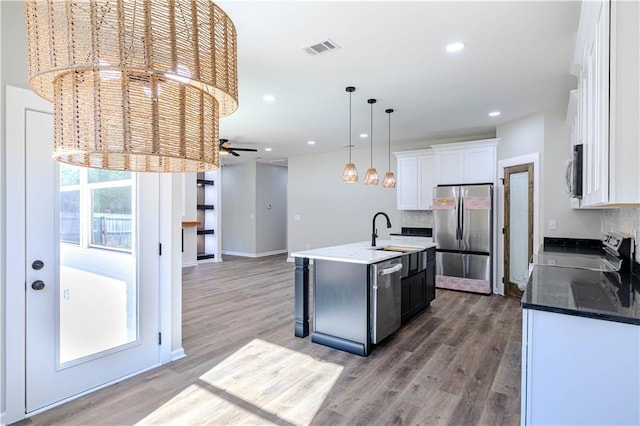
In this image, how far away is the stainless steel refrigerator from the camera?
208 inches

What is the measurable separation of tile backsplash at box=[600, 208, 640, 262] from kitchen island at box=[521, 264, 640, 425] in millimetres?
1084

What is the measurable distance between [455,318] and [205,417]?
314 cm

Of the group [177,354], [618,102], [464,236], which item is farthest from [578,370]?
[464,236]

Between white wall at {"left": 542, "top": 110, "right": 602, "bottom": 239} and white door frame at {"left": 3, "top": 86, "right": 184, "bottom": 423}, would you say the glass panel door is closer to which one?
white door frame at {"left": 3, "top": 86, "right": 184, "bottom": 423}

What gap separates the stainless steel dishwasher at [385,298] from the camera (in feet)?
10.1

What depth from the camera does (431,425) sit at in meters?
2.12

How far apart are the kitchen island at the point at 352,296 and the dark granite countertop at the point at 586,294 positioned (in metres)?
1.27

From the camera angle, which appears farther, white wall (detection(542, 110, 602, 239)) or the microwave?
white wall (detection(542, 110, 602, 239))

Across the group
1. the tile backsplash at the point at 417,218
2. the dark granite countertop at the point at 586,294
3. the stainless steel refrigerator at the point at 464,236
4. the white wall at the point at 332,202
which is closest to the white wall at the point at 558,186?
the stainless steel refrigerator at the point at 464,236

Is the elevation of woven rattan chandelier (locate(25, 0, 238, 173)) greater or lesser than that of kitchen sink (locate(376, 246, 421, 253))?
greater

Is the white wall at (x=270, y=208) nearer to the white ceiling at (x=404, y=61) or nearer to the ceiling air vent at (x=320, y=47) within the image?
the white ceiling at (x=404, y=61)

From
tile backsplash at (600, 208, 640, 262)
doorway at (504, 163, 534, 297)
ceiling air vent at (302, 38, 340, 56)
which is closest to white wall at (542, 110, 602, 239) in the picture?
doorway at (504, 163, 534, 297)

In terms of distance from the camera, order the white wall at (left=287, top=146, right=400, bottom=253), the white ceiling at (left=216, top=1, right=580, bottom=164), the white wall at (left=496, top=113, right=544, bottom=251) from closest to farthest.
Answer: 1. the white ceiling at (left=216, top=1, right=580, bottom=164)
2. the white wall at (left=496, top=113, right=544, bottom=251)
3. the white wall at (left=287, top=146, right=400, bottom=253)

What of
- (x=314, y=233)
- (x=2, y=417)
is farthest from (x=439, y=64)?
(x=314, y=233)
